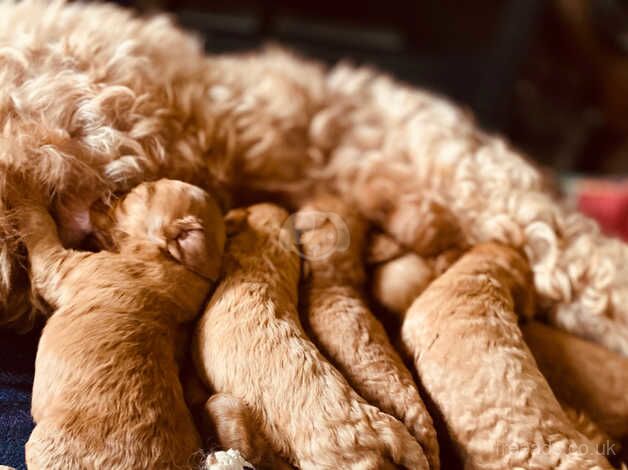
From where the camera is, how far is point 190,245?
94 centimetres

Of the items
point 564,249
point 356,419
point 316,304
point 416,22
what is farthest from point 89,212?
point 416,22

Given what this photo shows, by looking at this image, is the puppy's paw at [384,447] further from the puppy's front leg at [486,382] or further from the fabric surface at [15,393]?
the fabric surface at [15,393]

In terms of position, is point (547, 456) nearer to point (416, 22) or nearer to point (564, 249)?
point (564, 249)

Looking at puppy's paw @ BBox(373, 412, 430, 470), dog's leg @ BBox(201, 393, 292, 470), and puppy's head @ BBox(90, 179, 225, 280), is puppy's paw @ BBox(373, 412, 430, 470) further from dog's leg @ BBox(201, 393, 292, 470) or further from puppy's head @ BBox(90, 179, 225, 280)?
puppy's head @ BBox(90, 179, 225, 280)

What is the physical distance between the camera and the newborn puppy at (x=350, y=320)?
0.85m

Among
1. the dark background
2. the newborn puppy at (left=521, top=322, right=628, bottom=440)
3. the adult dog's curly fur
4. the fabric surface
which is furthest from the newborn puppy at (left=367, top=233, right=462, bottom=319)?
the dark background

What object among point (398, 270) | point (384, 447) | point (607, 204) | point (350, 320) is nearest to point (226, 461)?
point (384, 447)

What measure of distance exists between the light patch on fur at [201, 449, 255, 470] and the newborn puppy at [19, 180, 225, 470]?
0.02 meters

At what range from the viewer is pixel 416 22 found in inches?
113

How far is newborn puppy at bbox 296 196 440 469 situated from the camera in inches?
33.7

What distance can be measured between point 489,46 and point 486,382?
223 cm

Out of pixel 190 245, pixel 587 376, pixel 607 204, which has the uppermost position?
pixel 190 245

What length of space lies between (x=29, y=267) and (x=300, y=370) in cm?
42

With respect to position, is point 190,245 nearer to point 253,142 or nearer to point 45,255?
point 45,255
